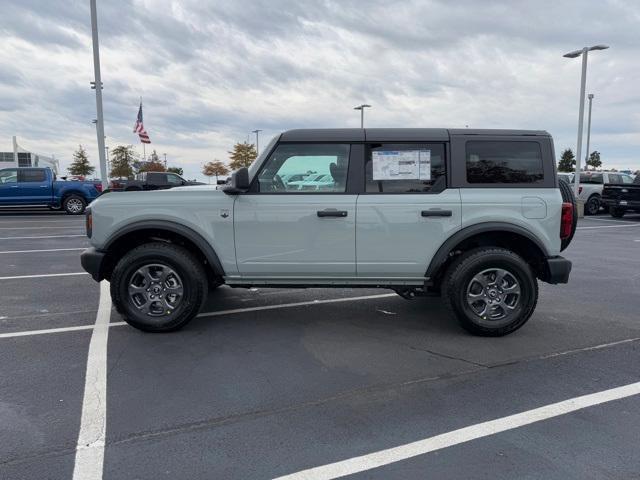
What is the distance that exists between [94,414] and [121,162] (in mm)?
57849

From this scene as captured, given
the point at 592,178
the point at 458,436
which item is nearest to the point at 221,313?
the point at 458,436

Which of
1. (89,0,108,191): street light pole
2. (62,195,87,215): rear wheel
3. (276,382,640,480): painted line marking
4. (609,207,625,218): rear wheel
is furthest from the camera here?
(62,195,87,215): rear wheel

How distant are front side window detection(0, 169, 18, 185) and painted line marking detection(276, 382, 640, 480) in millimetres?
19429

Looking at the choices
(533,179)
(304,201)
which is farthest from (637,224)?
(304,201)

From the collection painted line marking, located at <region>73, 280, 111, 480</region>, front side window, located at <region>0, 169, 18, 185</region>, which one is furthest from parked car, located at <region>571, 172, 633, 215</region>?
front side window, located at <region>0, 169, 18, 185</region>

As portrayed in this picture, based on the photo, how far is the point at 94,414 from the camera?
322 cm

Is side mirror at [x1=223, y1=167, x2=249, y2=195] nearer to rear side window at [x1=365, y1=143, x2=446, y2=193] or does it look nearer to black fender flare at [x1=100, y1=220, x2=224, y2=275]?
black fender flare at [x1=100, y1=220, x2=224, y2=275]

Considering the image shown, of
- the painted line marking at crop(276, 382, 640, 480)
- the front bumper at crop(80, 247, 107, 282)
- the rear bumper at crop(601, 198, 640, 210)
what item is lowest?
the painted line marking at crop(276, 382, 640, 480)

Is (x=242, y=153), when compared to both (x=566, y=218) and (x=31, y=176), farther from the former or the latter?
(x=566, y=218)

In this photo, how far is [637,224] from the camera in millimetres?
17125

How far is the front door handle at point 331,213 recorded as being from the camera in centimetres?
465

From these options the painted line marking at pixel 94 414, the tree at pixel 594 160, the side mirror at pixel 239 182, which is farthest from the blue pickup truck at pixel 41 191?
the tree at pixel 594 160

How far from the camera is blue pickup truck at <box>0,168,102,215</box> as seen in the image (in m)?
18.4

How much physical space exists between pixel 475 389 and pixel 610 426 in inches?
33.4
